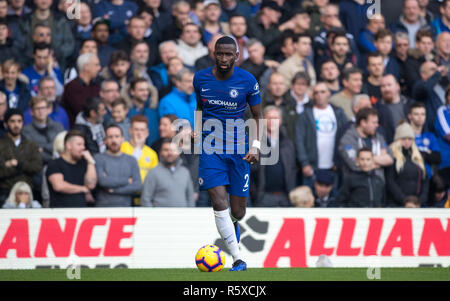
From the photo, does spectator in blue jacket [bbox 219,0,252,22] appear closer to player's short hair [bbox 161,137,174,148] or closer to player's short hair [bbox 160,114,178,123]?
player's short hair [bbox 160,114,178,123]

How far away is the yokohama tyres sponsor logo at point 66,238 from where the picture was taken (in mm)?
13539

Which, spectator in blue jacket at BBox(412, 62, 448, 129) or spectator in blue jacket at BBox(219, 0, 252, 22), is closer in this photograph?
spectator in blue jacket at BBox(412, 62, 448, 129)

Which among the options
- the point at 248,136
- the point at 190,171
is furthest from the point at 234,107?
the point at 190,171

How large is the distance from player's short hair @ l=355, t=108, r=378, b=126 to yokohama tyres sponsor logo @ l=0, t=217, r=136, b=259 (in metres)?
5.04

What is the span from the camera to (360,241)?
46.7 feet

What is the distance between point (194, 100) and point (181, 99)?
11.4 inches

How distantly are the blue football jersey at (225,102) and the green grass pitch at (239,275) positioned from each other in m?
1.77

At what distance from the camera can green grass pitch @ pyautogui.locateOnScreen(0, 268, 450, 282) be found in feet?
33.3

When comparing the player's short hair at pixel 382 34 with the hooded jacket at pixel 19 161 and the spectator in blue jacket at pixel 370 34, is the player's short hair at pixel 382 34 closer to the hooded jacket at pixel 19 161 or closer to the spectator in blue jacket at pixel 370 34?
the spectator in blue jacket at pixel 370 34

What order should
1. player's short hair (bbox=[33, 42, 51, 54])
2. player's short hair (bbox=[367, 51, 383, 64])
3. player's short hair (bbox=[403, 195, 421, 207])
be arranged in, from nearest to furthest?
player's short hair (bbox=[403, 195, 421, 207]) < player's short hair (bbox=[33, 42, 51, 54]) < player's short hair (bbox=[367, 51, 383, 64])

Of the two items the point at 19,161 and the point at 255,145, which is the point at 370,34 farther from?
the point at 255,145

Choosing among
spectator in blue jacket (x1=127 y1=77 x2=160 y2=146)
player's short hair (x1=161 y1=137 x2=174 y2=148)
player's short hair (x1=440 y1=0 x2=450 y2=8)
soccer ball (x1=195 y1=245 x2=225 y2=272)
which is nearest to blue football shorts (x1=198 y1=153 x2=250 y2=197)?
soccer ball (x1=195 y1=245 x2=225 y2=272)

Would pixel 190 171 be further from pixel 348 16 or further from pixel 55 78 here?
pixel 348 16

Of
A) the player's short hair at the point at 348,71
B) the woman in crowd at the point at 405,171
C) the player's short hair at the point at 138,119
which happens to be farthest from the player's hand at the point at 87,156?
the woman in crowd at the point at 405,171
